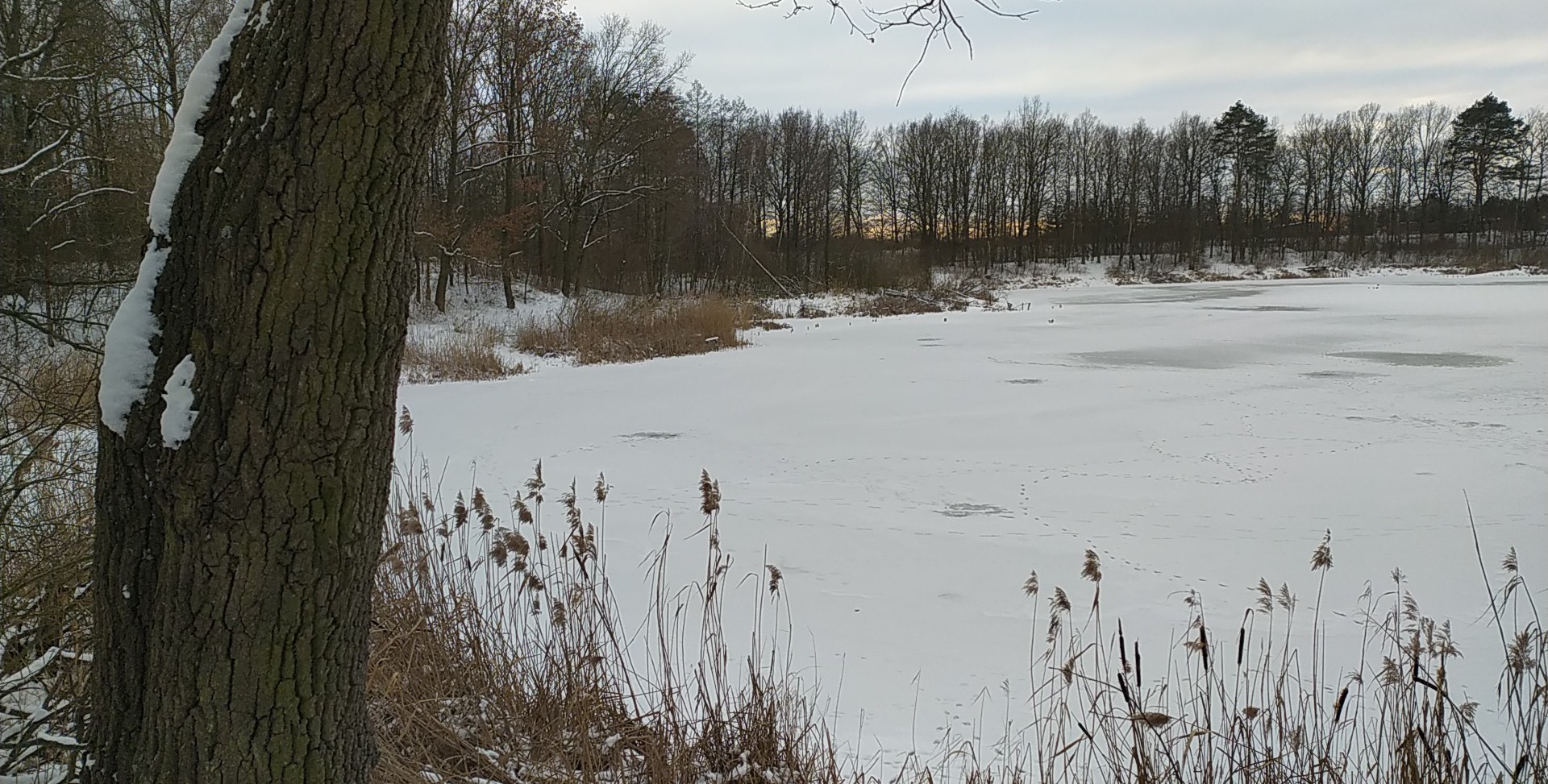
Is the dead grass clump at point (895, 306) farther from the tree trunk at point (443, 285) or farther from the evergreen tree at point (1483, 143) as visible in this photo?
the evergreen tree at point (1483, 143)

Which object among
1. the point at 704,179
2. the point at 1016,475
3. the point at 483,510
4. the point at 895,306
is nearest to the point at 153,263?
the point at 483,510

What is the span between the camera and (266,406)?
4.11 ft

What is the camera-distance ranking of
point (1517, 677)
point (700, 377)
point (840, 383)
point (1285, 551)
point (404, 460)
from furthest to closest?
point (700, 377) < point (840, 383) < point (404, 460) < point (1285, 551) < point (1517, 677)

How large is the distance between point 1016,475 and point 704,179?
30829mm

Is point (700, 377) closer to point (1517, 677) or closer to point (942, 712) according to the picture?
point (942, 712)

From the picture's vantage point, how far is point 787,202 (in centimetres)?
3931

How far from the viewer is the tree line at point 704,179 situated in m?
5.02

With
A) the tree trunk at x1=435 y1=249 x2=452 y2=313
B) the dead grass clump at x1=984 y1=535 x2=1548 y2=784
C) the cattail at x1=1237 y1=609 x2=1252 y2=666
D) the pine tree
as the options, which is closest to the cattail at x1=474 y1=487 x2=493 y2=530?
the dead grass clump at x1=984 y1=535 x2=1548 y2=784

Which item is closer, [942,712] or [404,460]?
[942,712]

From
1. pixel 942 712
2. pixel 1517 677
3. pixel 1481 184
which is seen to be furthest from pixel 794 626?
pixel 1481 184

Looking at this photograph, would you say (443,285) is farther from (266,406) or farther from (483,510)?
(266,406)

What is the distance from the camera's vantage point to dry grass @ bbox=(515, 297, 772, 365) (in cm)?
1332

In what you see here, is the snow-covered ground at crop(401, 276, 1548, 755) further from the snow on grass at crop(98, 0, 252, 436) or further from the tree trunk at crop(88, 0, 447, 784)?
the snow on grass at crop(98, 0, 252, 436)

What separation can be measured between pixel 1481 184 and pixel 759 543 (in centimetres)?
5785
